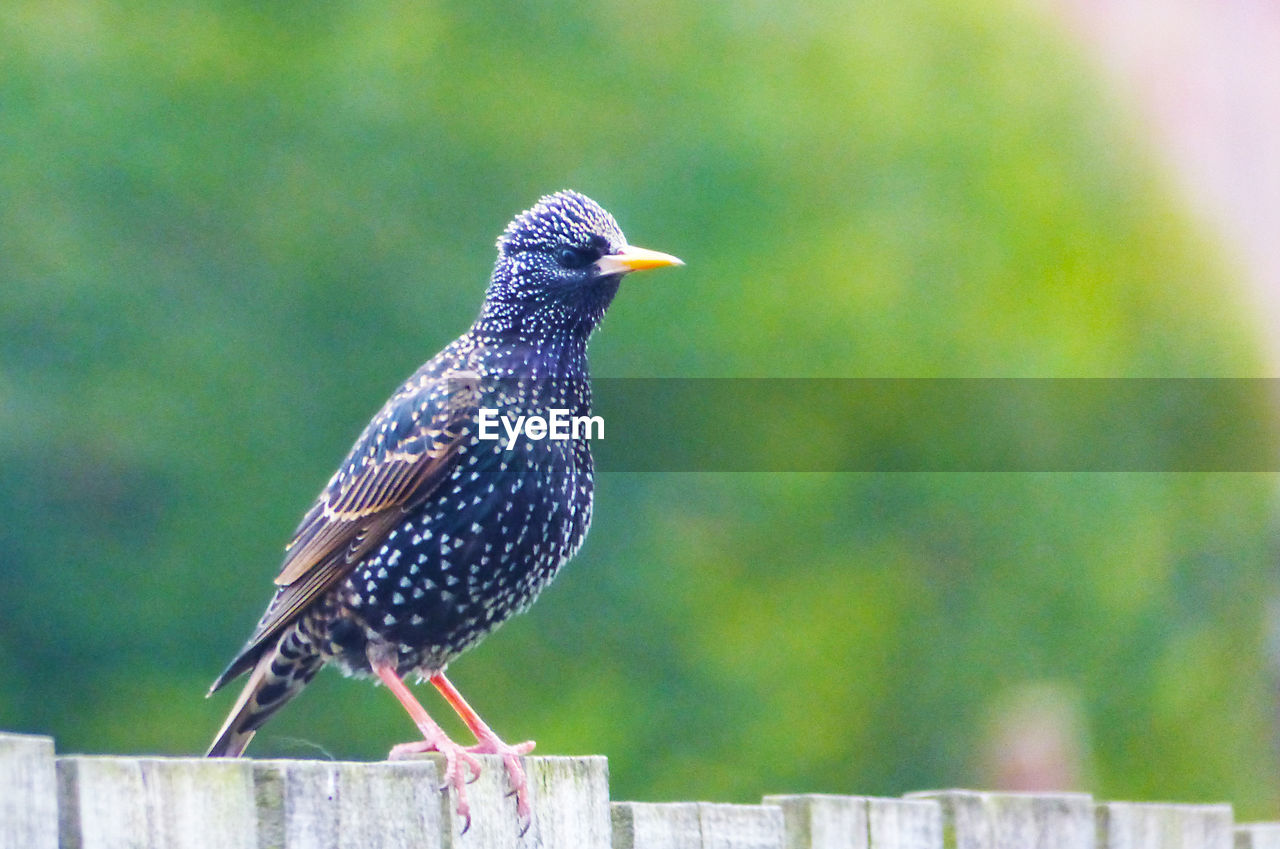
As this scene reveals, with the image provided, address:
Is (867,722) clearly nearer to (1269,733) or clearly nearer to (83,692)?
(1269,733)

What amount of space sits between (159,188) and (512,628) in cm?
213

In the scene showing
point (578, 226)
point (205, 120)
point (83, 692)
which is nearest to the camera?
point (578, 226)

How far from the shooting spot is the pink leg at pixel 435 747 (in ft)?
7.50

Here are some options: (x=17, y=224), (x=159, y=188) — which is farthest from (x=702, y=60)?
(x=17, y=224)

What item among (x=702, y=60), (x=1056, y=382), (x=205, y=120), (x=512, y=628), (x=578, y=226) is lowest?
(x=512, y=628)

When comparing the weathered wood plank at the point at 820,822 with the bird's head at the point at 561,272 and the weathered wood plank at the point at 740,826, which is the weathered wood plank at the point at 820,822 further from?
the bird's head at the point at 561,272

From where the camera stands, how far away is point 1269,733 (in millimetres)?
6555

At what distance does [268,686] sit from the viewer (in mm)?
3363

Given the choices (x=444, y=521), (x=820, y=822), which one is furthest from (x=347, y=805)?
(x=444, y=521)

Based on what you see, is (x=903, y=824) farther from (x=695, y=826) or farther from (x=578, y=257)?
(x=578, y=257)

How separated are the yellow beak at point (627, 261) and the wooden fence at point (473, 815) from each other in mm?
1271

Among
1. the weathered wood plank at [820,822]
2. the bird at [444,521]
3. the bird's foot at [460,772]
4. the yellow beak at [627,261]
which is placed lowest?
the weathered wood plank at [820,822]

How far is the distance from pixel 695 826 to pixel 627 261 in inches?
57.1

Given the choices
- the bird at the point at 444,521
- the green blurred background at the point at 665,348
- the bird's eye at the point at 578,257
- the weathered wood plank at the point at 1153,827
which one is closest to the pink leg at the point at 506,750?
the bird at the point at 444,521
